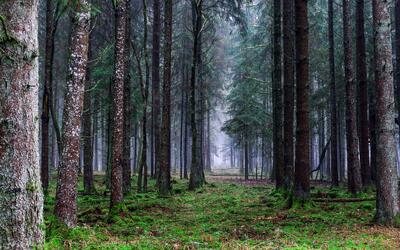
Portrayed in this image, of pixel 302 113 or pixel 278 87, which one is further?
pixel 278 87

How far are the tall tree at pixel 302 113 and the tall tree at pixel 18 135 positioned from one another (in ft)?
31.2

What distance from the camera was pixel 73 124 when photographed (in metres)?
7.71


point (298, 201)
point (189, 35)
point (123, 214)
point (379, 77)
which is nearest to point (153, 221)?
point (123, 214)

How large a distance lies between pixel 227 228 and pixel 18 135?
6775 millimetres

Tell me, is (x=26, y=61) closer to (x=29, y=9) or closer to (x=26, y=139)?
(x=29, y=9)

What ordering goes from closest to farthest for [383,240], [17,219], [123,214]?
[17,219]
[383,240]
[123,214]

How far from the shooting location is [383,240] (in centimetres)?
723

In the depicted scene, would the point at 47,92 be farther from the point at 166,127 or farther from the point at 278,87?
the point at 278,87

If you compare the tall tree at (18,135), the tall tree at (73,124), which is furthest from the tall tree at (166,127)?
the tall tree at (18,135)

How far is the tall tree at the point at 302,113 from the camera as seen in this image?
1182 centimetres

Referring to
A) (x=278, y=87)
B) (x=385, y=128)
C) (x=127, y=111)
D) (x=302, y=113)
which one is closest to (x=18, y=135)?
(x=385, y=128)


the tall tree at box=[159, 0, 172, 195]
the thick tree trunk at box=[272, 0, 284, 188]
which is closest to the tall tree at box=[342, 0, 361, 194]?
the thick tree trunk at box=[272, 0, 284, 188]

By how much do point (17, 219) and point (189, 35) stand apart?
2747 centimetres

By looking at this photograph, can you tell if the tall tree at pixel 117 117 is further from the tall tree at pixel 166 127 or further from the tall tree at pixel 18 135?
the tall tree at pixel 18 135
